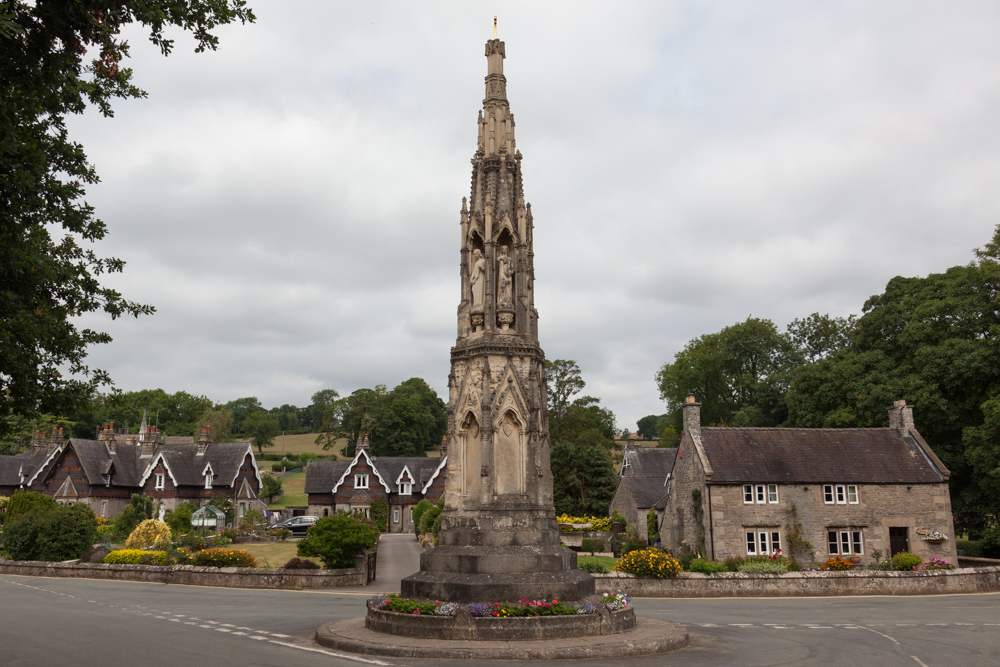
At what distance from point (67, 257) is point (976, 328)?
4076 cm

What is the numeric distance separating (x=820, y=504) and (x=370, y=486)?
1599 inches

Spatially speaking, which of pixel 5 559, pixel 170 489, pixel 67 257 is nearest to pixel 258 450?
pixel 170 489

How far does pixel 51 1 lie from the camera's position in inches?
334

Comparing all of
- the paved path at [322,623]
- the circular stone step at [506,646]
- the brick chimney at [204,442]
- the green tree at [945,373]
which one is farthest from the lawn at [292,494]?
the circular stone step at [506,646]

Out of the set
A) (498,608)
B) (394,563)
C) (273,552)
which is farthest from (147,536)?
(498,608)

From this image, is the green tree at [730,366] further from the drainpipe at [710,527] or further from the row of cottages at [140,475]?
the row of cottages at [140,475]

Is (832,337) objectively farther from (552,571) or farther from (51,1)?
(51,1)

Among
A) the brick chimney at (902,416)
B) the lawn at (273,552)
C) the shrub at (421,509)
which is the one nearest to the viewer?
the lawn at (273,552)

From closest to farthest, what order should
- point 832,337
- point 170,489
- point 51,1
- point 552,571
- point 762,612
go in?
point 51,1 < point 552,571 < point 762,612 < point 170,489 < point 832,337

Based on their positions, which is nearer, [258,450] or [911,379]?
[911,379]

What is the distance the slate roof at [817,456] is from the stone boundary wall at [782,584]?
10452mm

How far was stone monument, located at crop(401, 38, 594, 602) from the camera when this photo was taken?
13.1 m

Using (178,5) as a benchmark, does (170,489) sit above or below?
below

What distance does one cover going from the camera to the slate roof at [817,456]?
34.0m
